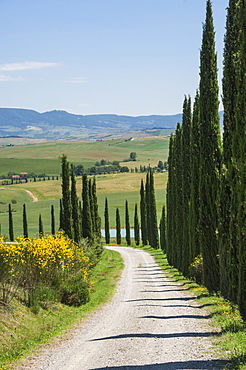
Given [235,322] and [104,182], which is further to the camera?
[104,182]

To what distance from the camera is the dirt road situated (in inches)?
346

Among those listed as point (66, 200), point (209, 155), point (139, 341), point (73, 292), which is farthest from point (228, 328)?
point (66, 200)

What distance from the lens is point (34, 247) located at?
16203mm

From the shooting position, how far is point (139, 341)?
10547 millimetres

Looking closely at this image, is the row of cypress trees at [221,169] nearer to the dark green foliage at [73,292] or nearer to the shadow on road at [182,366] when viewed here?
the shadow on road at [182,366]

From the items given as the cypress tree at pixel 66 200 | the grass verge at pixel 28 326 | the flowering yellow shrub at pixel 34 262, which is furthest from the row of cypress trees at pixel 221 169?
the cypress tree at pixel 66 200

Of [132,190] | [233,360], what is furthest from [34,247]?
[132,190]

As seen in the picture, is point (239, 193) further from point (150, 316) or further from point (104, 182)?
point (104, 182)

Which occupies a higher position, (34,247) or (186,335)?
(34,247)

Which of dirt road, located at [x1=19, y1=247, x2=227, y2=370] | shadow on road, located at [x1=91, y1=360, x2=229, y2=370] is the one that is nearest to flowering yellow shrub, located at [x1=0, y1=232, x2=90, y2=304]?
dirt road, located at [x1=19, y1=247, x2=227, y2=370]

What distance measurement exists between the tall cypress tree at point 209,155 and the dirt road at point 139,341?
7.36 ft

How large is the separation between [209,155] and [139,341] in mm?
10318

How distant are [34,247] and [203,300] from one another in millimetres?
6218

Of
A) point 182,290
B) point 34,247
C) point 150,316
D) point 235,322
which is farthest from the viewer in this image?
point 182,290
